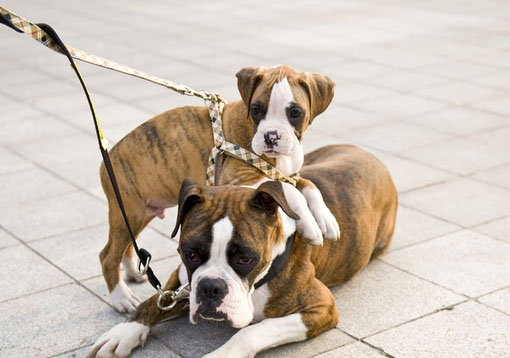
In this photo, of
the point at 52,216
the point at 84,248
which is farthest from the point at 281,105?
the point at 52,216

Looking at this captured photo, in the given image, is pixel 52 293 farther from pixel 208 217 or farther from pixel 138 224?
pixel 208 217

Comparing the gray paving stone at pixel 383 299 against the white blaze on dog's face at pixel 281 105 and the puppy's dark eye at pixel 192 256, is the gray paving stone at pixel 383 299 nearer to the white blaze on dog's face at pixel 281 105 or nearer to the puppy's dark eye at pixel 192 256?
→ the white blaze on dog's face at pixel 281 105

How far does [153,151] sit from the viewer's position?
16.9ft

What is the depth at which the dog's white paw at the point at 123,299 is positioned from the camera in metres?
5.10

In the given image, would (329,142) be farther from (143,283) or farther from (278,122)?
(278,122)

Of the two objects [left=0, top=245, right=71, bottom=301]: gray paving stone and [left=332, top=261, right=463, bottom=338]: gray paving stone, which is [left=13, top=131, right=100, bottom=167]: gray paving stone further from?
[left=332, top=261, right=463, bottom=338]: gray paving stone

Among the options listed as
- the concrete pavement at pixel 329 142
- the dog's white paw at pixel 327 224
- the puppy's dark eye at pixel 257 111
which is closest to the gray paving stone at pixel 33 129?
the concrete pavement at pixel 329 142

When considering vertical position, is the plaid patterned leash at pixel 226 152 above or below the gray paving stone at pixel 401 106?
above

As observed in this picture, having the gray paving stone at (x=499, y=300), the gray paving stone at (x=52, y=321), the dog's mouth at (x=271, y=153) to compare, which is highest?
the dog's mouth at (x=271, y=153)

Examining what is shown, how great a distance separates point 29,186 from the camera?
7512 millimetres

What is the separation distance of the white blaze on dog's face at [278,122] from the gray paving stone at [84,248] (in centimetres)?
167

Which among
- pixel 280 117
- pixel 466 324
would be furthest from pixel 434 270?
pixel 280 117

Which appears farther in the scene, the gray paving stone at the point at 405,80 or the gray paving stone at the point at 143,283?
the gray paving stone at the point at 405,80

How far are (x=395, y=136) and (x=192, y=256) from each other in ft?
16.7
